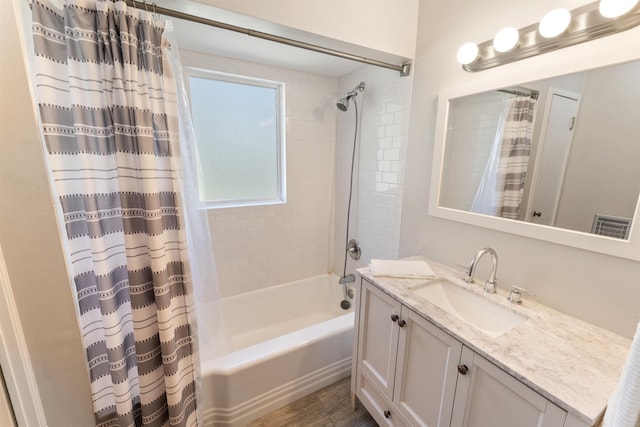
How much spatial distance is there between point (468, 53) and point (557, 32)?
351 millimetres

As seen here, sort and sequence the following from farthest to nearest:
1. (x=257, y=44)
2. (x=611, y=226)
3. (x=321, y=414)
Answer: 1. (x=257, y=44)
2. (x=321, y=414)
3. (x=611, y=226)

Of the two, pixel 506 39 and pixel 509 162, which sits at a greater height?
pixel 506 39

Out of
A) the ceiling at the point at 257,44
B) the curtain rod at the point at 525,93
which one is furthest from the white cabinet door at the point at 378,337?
the ceiling at the point at 257,44

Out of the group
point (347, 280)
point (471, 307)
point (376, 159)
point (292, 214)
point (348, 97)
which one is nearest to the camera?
point (471, 307)

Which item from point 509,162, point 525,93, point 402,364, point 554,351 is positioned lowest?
point 402,364

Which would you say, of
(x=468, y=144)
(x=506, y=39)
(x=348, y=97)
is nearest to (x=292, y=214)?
(x=348, y=97)

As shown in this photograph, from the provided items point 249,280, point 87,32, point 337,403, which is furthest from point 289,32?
A: point 337,403

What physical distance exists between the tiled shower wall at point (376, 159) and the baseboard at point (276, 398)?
2.97ft

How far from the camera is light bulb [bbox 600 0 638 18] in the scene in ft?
2.71

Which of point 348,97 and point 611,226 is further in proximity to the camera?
point 348,97

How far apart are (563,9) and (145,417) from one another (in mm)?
2445

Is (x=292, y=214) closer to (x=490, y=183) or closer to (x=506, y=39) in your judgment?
(x=490, y=183)

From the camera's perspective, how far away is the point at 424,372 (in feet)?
3.49

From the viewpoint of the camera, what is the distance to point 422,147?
1.65m
